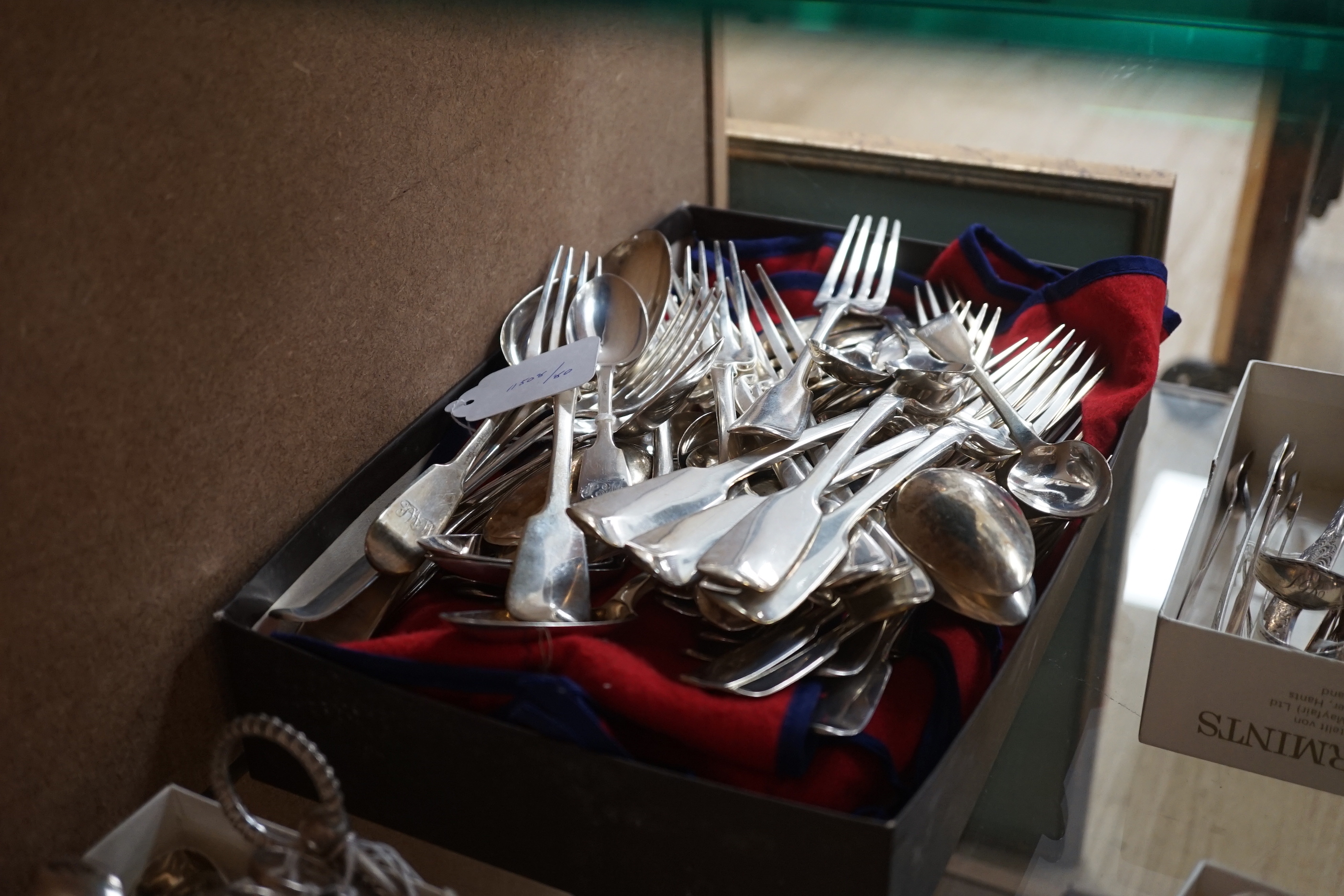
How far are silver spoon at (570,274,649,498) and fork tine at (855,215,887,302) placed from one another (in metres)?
0.15

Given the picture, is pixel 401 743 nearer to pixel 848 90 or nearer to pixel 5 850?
pixel 5 850

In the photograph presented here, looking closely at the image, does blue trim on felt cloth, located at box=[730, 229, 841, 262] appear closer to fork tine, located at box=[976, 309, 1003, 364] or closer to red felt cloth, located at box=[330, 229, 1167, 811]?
fork tine, located at box=[976, 309, 1003, 364]

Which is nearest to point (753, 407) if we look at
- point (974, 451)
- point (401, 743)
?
point (974, 451)

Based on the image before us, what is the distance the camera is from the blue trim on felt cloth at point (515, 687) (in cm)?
38

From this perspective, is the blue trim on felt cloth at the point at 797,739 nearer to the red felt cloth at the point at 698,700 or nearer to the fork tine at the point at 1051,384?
the red felt cloth at the point at 698,700

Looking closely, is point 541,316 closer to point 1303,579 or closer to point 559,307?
point 559,307

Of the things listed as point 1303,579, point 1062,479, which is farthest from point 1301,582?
point 1062,479

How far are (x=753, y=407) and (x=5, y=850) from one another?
337 millimetres

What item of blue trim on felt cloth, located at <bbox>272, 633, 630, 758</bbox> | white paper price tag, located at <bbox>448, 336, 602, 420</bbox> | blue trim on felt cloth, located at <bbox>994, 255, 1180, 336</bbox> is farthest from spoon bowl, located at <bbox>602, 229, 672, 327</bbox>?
blue trim on felt cloth, located at <bbox>272, 633, 630, 758</bbox>

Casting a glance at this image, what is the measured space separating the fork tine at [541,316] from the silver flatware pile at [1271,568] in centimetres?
35

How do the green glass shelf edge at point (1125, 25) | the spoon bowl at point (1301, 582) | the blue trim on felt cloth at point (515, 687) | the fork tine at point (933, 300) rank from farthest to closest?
the fork tine at point (933, 300) → the spoon bowl at point (1301, 582) → the blue trim on felt cloth at point (515, 687) → the green glass shelf edge at point (1125, 25)

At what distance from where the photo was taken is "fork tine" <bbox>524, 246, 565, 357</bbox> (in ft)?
2.03

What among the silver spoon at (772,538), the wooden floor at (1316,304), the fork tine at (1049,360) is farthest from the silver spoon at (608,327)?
the wooden floor at (1316,304)

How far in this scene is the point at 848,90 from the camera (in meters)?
0.48
